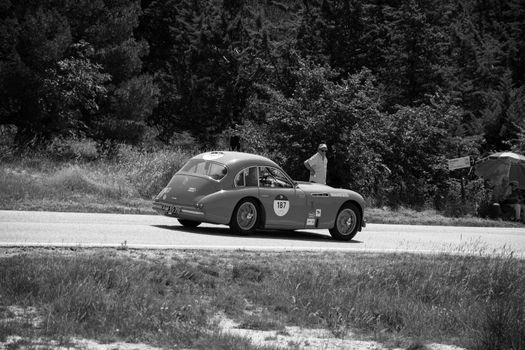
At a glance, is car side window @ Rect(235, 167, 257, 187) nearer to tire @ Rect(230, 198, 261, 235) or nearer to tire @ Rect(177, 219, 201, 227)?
tire @ Rect(230, 198, 261, 235)

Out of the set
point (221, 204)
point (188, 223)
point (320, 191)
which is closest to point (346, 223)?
point (320, 191)

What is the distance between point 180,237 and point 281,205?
2465 millimetres

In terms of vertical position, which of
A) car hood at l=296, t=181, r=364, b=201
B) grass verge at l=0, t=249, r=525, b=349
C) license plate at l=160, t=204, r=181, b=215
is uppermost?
car hood at l=296, t=181, r=364, b=201

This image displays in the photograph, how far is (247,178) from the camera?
1559 centimetres

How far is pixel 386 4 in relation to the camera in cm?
5025

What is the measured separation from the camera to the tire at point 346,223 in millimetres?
16578

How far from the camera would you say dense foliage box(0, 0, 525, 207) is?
2681 centimetres

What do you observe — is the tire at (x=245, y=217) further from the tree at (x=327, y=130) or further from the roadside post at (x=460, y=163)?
the roadside post at (x=460, y=163)

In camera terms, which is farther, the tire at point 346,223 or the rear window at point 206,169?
the tire at point 346,223

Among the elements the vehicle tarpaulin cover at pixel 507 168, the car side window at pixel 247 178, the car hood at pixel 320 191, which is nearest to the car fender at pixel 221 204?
the car side window at pixel 247 178

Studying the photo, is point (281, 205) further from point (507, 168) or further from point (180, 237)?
point (507, 168)

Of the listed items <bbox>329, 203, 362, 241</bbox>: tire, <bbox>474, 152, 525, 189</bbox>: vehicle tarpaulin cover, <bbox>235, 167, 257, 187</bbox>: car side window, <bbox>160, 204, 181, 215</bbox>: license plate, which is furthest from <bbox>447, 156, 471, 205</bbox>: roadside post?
<bbox>160, 204, 181, 215</bbox>: license plate

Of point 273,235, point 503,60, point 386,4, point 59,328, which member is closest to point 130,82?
point 273,235

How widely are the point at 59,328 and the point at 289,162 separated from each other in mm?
18515
